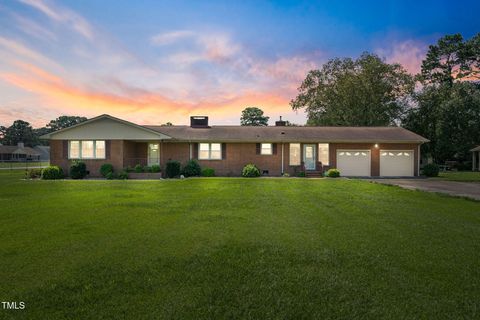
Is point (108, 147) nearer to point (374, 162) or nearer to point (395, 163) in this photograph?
point (374, 162)

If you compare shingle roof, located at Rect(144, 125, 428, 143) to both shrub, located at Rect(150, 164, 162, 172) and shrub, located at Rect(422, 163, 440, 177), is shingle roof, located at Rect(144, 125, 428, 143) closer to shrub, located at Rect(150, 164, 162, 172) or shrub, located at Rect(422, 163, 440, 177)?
shrub, located at Rect(422, 163, 440, 177)

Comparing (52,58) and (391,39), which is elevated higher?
(391,39)

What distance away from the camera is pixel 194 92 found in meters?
29.1

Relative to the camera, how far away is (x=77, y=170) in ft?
64.0

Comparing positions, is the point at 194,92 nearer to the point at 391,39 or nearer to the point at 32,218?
the point at 391,39

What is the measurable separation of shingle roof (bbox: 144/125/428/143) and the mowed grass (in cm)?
1412

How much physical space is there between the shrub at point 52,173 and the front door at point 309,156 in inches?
754

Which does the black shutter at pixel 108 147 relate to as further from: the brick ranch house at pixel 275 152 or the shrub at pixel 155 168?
the shrub at pixel 155 168

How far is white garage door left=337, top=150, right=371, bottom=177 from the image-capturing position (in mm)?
22484

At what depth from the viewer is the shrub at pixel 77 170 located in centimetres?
1944

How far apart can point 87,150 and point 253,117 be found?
2099 inches

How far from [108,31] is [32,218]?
1559 cm

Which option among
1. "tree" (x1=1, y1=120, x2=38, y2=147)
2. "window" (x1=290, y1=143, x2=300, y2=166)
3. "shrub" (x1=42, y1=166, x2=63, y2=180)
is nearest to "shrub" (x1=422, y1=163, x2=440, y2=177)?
"window" (x1=290, y1=143, x2=300, y2=166)

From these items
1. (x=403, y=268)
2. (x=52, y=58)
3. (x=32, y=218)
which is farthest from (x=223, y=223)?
(x=52, y=58)
